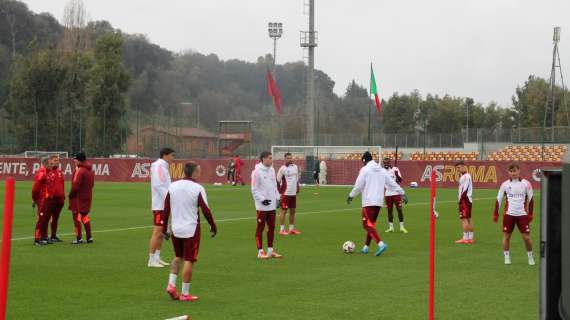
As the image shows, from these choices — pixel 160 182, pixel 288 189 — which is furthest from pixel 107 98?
pixel 160 182

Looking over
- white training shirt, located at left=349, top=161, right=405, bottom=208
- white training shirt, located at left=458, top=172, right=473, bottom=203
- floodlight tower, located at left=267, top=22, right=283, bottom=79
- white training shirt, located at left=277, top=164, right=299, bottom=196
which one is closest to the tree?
floodlight tower, located at left=267, top=22, right=283, bottom=79

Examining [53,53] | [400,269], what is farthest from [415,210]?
[53,53]

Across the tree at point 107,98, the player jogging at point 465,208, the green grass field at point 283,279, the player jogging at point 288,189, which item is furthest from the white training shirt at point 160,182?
the tree at point 107,98

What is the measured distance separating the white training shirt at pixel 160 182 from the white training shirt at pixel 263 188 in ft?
7.71

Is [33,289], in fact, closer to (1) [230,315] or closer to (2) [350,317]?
(1) [230,315]

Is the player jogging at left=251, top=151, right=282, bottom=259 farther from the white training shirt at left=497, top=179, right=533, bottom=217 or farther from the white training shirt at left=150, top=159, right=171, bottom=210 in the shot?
the white training shirt at left=497, top=179, right=533, bottom=217

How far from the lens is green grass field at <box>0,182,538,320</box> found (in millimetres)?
10648

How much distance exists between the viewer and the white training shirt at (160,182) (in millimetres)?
15008

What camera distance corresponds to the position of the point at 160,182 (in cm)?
1502

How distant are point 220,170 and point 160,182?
42065 millimetres

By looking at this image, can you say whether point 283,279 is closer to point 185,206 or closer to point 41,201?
point 185,206

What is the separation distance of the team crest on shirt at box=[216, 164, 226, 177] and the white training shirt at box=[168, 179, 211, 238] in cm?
4535

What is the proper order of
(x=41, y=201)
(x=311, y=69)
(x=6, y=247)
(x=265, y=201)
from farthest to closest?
(x=311, y=69), (x=41, y=201), (x=265, y=201), (x=6, y=247)

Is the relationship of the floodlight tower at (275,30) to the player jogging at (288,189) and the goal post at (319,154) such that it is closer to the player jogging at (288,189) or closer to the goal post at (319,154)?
the goal post at (319,154)
